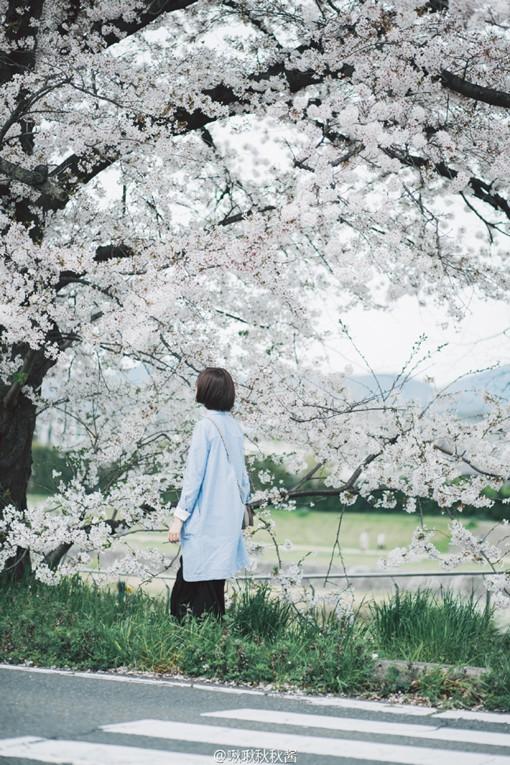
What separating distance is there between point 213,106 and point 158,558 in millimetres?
3765

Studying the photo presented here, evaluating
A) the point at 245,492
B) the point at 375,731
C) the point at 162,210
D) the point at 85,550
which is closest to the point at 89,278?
the point at 162,210

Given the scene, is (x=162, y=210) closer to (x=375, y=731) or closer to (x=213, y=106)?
(x=213, y=106)

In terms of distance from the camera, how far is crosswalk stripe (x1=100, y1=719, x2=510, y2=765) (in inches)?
161

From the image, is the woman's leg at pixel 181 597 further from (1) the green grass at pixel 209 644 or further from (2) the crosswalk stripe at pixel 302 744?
(2) the crosswalk stripe at pixel 302 744

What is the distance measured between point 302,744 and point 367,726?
18.4 inches

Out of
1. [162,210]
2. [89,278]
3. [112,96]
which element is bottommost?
[89,278]

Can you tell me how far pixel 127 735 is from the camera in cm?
430

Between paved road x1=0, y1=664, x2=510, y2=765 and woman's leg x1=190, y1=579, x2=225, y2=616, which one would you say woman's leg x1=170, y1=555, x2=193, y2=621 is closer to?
woman's leg x1=190, y1=579, x2=225, y2=616

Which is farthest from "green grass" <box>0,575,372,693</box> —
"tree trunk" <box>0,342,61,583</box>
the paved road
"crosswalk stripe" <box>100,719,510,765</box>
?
"tree trunk" <box>0,342,61,583</box>

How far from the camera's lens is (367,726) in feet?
15.2

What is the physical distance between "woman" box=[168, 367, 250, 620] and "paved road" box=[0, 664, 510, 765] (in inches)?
35.0

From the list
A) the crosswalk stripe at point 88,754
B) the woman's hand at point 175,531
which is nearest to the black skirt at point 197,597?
the woman's hand at point 175,531

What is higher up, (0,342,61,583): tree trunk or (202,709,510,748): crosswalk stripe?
(0,342,61,583): tree trunk

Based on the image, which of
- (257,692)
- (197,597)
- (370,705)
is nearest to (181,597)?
(197,597)
